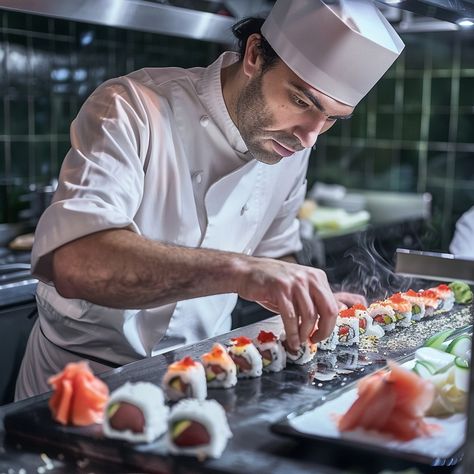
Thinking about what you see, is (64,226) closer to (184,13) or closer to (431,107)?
(184,13)

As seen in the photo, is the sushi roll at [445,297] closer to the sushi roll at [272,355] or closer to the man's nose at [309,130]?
the man's nose at [309,130]

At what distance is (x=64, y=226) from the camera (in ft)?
5.77

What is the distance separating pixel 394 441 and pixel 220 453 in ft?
1.01

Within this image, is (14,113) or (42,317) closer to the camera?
(42,317)

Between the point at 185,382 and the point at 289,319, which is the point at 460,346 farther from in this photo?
the point at 185,382

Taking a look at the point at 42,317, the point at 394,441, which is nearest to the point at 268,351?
the point at 394,441

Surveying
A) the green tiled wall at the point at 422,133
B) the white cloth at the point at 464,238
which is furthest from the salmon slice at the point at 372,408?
the green tiled wall at the point at 422,133

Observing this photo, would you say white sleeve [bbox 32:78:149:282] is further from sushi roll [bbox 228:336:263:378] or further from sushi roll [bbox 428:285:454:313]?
sushi roll [bbox 428:285:454:313]

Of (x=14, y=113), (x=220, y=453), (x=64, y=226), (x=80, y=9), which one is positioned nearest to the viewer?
(x=220, y=453)

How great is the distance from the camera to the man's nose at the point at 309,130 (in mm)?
2021

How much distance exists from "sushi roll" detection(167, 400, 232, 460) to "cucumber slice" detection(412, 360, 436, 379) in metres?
0.55

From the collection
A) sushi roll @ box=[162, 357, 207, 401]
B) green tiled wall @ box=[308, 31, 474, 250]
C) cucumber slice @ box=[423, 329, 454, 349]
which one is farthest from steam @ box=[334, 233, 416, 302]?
green tiled wall @ box=[308, 31, 474, 250]

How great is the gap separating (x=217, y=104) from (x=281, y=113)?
28cm

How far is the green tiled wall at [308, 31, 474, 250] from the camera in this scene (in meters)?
5.55
